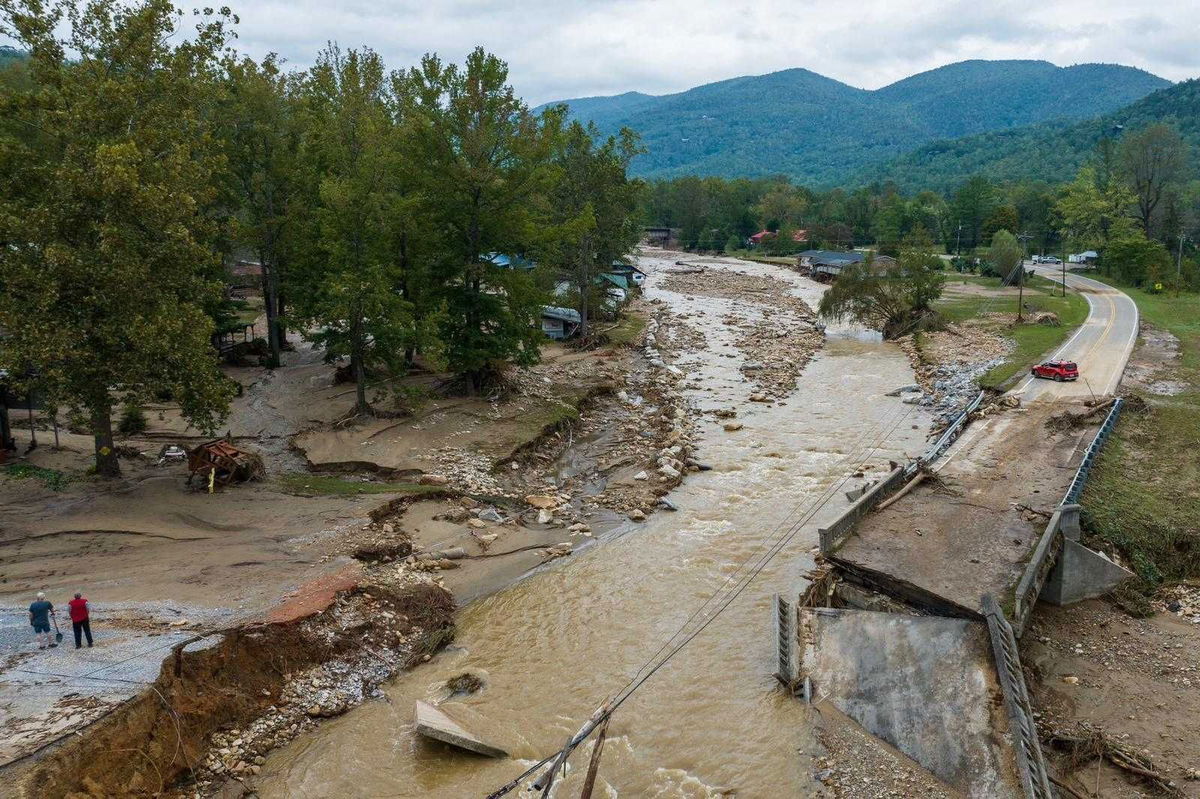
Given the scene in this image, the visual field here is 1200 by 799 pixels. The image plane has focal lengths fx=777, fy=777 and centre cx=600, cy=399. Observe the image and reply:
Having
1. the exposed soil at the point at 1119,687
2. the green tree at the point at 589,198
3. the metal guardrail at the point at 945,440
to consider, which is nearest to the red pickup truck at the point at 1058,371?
the metal guardrail at the point at 945,440

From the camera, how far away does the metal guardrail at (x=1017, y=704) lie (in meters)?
11.9

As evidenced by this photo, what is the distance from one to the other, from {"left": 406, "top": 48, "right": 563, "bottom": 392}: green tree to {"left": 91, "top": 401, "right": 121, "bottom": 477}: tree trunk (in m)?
12.0

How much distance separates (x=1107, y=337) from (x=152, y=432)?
162 ft

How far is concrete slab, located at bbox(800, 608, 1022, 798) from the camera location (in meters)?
12.8

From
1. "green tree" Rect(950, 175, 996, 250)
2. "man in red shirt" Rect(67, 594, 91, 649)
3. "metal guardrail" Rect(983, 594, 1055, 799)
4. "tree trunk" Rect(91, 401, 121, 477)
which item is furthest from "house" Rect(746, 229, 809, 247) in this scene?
"man in red shirt" Rect(67, 594, 91, 649)

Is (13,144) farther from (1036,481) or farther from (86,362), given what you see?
(1036,481)

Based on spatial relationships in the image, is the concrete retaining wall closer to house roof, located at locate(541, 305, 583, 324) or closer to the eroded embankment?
the eroded embankment

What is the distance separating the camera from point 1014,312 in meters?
56.7

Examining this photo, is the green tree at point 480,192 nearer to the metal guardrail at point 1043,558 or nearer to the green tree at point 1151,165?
the metal guardrail at point 1043,558

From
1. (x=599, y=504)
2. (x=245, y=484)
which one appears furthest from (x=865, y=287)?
(x=245, y=484)

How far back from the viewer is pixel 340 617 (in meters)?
17.2

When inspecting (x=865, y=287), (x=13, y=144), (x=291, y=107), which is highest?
(x=291, y=107)

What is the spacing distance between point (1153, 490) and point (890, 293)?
35.3 meters

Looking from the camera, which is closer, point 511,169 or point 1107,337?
point 511,169
